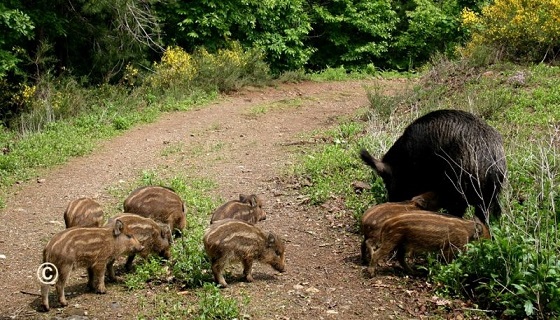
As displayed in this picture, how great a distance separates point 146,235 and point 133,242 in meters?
0.26

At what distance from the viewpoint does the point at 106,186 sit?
9.60m

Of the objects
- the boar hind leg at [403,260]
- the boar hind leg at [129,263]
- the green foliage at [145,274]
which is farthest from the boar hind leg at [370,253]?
the boar hind leg at [129,263]

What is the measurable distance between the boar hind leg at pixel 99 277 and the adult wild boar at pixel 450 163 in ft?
10.5

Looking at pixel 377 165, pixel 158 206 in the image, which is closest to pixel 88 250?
pixel 158 206

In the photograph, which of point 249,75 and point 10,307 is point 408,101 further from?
point 10,307

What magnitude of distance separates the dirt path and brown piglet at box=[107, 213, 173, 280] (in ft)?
A: 1.69

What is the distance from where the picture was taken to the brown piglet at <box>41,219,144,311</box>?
552 centimetres

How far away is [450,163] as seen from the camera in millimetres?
6684

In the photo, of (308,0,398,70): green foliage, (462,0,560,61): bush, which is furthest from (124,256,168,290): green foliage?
(308,0,398,70): green foliage

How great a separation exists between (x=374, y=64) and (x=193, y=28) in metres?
8.48

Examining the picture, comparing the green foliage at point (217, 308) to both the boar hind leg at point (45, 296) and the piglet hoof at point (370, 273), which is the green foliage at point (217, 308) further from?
the piglet hoof at point (370, 273)

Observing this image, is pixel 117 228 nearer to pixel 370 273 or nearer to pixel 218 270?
pixel 218 270

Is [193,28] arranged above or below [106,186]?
above

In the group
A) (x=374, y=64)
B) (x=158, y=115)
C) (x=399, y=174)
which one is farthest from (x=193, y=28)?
(x=399, y=174)
